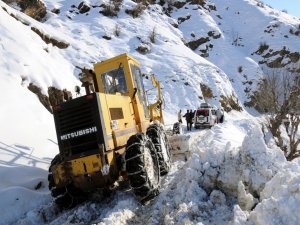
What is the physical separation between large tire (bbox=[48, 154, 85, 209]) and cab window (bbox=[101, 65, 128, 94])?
250cm

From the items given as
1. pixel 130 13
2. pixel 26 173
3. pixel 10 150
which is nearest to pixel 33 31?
pixel 10 150

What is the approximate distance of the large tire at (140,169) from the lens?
765 cm

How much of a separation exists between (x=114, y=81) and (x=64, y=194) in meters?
3.33

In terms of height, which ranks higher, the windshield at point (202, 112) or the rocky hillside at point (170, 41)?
the rocky hillside at point (170, 41)

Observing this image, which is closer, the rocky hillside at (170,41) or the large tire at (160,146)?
the large tire at (160,146)

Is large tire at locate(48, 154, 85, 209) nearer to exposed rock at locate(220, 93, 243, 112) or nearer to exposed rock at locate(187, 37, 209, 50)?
exposed rock at locate(220, 93, 243, 112)

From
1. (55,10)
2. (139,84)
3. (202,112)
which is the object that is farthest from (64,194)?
(55,10)

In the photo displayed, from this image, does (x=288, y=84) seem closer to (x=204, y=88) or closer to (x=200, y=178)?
(x=200, y=178)

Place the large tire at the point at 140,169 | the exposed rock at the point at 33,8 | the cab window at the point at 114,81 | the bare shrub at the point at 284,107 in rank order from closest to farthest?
the large tire at the point at 140,169, the cab window at the point at 114,81, the bare shrub at the point at 284,107, the exposed rock at the point at 33,8

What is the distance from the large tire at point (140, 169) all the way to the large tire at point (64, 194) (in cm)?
158

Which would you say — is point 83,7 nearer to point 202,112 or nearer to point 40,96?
point 202,112

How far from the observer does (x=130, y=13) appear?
4525 cm

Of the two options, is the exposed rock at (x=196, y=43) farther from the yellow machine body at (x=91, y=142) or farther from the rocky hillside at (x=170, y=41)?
the yellow machine body at (x=91, y=142)

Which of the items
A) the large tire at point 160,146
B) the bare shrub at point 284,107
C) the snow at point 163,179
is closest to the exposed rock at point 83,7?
the snow at point 163,179
